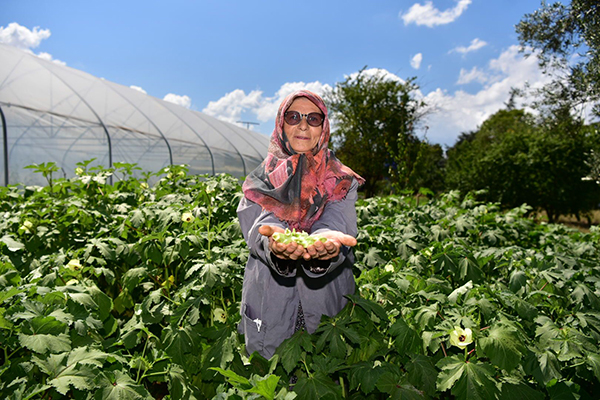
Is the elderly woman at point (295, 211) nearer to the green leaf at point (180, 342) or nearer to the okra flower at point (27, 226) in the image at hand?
the green leaf at point (180, 342)

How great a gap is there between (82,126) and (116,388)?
9.61 metres

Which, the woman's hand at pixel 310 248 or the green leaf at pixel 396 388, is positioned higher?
the woman's hand at pixel 310 248

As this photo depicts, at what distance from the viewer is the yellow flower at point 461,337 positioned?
4.84 ft

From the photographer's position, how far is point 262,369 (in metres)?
1.60

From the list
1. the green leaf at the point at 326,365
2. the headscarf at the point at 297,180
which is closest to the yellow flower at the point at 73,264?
the headscarf at the point at 297,180

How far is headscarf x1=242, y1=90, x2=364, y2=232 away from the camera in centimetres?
164

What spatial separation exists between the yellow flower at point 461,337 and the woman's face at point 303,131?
37.8 inches

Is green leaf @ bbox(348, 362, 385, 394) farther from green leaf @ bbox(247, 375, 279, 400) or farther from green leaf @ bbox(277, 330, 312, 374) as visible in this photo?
green leaf @ bbox(247, 375, 279, 400)

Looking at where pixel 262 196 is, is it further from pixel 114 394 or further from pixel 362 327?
pixel 114 394

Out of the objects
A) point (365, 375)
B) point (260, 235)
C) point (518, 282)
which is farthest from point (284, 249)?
point (518, 282)

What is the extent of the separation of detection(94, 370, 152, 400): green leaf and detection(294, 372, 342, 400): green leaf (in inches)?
23.0

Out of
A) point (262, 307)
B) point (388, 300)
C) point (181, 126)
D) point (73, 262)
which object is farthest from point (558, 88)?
point (181, 126)

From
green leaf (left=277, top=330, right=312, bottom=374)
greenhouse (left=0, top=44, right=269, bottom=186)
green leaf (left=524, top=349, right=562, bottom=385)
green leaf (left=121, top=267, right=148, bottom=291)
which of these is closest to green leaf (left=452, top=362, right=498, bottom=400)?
green leaf (left=524, top=349, right=562, bottom=385)

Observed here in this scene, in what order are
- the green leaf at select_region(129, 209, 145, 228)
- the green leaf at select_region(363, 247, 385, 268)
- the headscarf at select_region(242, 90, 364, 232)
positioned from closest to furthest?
the headscarf at select_region(242, 90, 364, 232)
the green leaf at select_region(363, 247, 385, 268)
the green leaf at select_region(129, 209, 145, 228)
